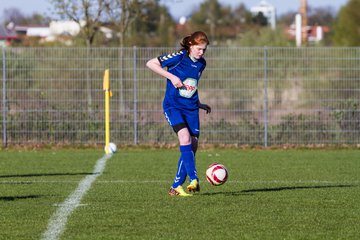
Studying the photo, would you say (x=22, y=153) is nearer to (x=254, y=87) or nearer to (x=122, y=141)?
(x=122, y=141)

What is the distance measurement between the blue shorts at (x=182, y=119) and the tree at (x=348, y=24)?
51.0m

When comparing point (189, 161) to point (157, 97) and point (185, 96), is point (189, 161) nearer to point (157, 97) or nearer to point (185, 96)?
point (185, 96)

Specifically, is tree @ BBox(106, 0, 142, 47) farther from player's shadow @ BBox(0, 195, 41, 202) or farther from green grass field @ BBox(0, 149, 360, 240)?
player's shadow @ BBox(0, 195, 41, 202)

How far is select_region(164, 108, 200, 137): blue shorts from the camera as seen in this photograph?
1141cm

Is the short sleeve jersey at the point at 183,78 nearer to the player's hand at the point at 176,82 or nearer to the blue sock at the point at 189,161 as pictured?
the player's hand at the point at 176,82

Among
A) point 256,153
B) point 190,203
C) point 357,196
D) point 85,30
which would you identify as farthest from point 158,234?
point 85,30

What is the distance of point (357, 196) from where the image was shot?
11562 mm

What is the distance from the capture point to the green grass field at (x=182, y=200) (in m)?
8.57

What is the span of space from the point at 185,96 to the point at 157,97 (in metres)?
11.1

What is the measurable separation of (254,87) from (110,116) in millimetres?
3210

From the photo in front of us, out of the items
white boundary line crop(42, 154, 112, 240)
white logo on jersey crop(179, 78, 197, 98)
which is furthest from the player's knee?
white boundary line crop(42, 154, 112, 240)

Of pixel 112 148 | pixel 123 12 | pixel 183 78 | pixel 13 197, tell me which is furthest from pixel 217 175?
pixel 123 12

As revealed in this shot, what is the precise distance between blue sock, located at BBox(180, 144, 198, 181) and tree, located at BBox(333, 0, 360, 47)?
51.2 meters

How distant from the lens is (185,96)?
452 inches
